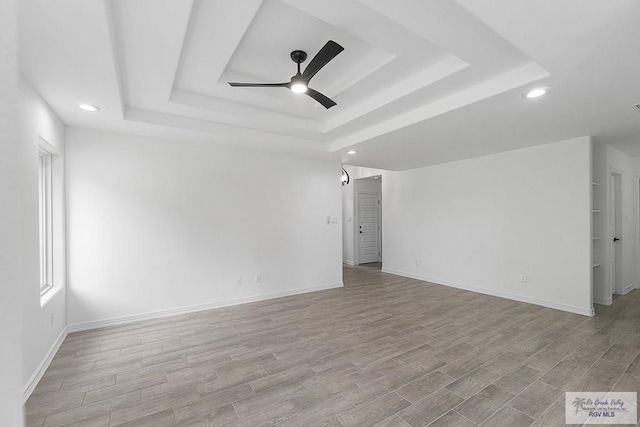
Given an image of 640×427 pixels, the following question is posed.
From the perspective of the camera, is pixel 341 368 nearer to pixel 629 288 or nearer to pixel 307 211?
pixel 307 211

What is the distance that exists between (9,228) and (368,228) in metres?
8.36

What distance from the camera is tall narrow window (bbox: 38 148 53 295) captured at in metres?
3.26

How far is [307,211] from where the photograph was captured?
17.8 feet

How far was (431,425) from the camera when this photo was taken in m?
1.96

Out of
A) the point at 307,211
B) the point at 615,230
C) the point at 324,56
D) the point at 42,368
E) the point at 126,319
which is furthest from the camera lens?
the point at 307,211

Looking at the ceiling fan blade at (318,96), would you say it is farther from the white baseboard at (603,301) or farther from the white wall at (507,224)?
the white baseboard at (603,301)

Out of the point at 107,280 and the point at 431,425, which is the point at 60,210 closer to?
the point at 107,280

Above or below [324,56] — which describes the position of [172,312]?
below

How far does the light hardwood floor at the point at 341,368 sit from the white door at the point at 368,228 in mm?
4166

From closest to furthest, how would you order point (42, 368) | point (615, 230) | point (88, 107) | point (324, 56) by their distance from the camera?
point (324, 56), point (42, 368), point (88, 107), point (615, 230)

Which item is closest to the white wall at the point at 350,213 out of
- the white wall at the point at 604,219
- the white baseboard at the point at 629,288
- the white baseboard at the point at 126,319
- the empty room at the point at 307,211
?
the empty room at the point at 307,211

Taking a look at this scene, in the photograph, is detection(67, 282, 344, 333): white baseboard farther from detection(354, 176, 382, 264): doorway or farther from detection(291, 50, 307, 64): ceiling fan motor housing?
detection(291, 50, 307, 64): ceiling fan motor housing

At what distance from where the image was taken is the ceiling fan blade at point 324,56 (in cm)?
212

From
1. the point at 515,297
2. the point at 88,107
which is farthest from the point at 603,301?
the point at 88,107
